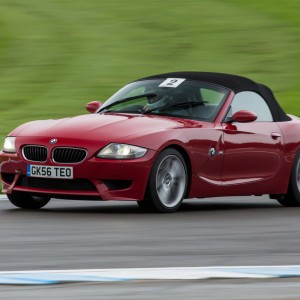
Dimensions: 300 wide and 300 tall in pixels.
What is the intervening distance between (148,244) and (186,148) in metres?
2.82

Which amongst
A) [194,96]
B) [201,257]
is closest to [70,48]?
Result: [194,96]

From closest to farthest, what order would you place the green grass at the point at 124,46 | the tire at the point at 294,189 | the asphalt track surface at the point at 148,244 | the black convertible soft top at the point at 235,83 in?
1. the asphalt track surface at the point at 148,244
2. the black convertible soft top at the point at 235,83
3. the tire at the point at 294,189
4. the green grass at the point at 124,46

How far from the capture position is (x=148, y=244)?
874cm

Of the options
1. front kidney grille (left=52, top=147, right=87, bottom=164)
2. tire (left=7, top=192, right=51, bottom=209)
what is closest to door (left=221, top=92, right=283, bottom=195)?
front kidney grille (left=52, top=147, right=87, bottom=164)

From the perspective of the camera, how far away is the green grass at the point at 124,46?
25.1 meters

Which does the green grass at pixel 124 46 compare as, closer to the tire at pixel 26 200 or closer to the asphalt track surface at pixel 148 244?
the tire at pixel 26 200

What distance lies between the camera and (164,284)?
6531 millimetres

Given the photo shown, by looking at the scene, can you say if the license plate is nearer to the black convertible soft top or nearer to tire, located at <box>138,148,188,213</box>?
tire, located at <box>138,148,188,213</box>

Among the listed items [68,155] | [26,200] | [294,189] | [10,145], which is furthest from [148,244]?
[294,189]

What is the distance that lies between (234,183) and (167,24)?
62.7 ft

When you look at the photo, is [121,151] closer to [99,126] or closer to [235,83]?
[99,126]

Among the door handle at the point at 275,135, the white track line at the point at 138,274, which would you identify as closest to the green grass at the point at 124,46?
the door handle at the point at 275,135

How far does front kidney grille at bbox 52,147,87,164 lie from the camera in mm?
10984

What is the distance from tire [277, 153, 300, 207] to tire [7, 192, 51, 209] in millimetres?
2702
